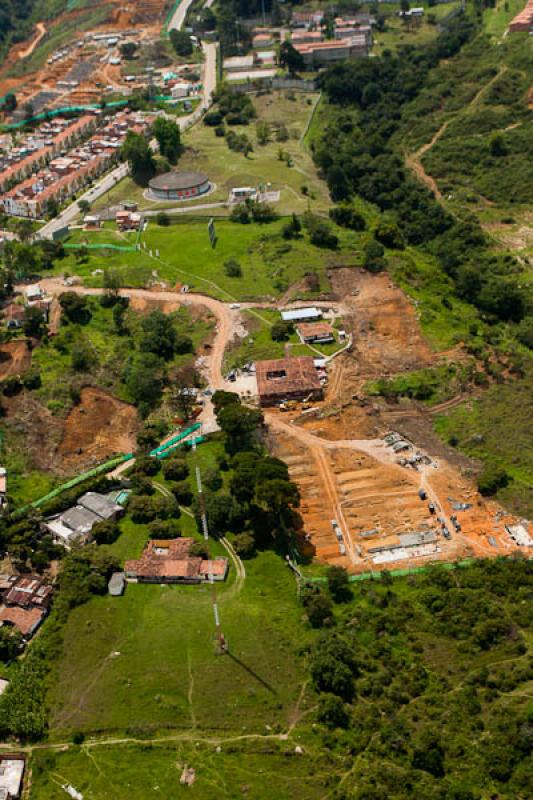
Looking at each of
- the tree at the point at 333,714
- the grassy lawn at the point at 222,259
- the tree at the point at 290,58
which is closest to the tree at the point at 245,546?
the tree at the point at 333,714

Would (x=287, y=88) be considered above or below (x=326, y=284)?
above

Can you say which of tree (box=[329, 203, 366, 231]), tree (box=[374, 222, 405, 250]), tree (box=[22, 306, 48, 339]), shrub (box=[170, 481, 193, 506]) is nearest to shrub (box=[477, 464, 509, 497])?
shrub (box=[170, 481, 193, 506])

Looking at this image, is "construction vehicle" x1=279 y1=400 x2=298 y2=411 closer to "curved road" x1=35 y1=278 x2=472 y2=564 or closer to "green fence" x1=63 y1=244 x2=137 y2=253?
"curved road" x1=35 y1=278 x2=472 y2=564

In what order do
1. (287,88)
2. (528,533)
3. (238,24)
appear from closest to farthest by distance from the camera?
1. (528,533)
2. (287,88)
3. (238,24)

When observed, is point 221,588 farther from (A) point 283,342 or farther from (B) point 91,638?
(A) point 283,342

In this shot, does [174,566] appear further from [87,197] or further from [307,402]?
[87,197]

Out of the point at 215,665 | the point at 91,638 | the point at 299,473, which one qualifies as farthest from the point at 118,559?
the point at 299,473
